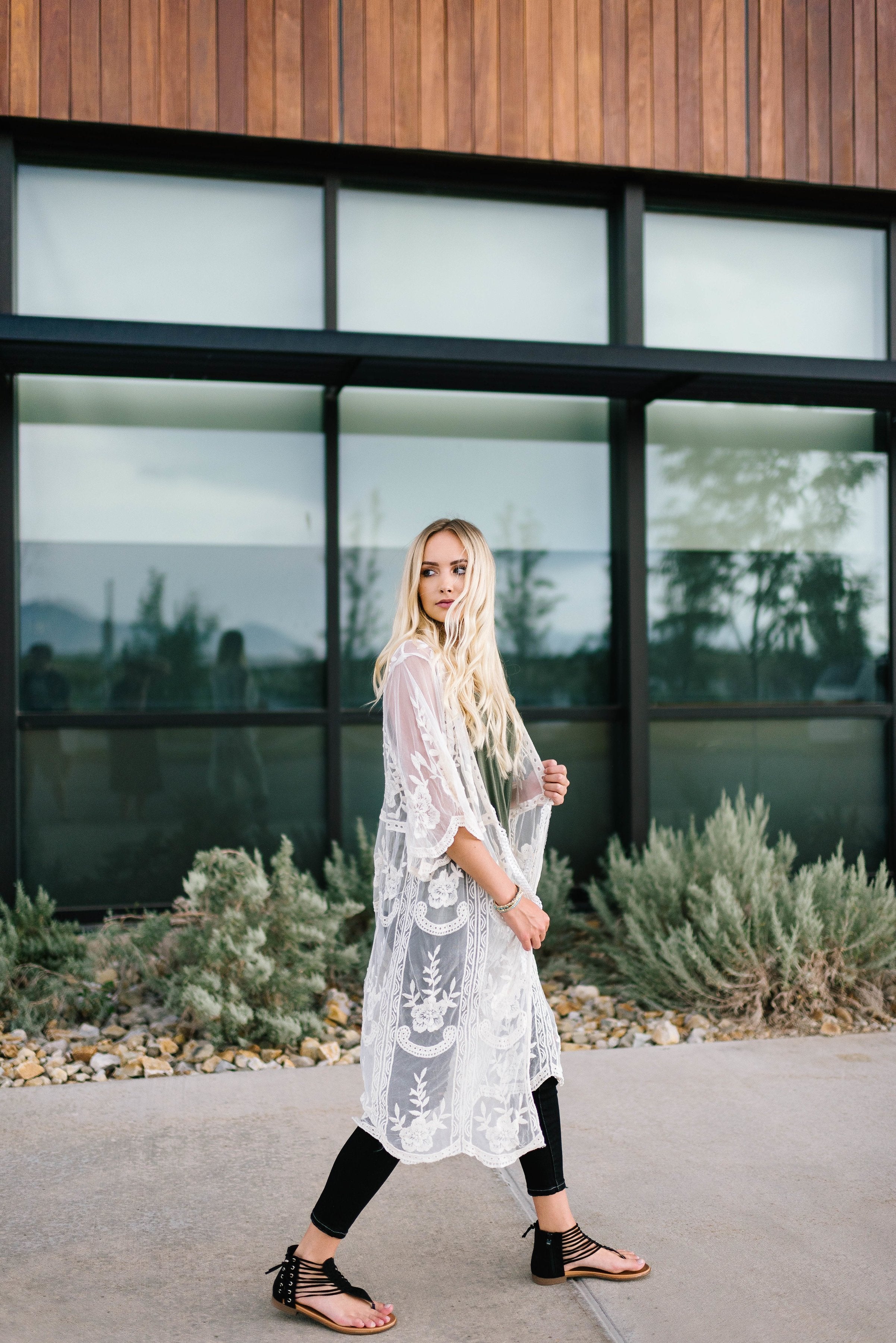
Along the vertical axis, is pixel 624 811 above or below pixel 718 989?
above

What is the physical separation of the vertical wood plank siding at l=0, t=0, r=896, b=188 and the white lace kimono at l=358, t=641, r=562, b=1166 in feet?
13.5

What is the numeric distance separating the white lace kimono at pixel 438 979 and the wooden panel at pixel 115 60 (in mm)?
4140

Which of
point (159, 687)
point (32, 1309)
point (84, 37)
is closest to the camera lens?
point (32, 1309)

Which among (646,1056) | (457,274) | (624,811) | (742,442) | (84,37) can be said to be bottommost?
(646,1056)

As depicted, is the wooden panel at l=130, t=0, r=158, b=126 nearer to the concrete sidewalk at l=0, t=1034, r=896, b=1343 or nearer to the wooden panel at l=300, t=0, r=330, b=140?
the wooden panel at l=300, t=0, r=330, b=140

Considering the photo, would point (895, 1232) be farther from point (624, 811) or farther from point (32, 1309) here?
point (624, 811)

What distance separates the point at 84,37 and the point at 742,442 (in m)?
3.95

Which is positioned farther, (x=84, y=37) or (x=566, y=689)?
(x=566, y=689)

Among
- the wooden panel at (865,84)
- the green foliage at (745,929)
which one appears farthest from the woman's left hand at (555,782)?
the wooden panel at (865,84)

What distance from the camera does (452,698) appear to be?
7.65 feet

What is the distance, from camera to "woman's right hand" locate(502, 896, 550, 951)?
2275 millimetres

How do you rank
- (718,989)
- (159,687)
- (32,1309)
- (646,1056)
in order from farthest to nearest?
(159,687) < (718,989) < (646,1056) < (32,1309)

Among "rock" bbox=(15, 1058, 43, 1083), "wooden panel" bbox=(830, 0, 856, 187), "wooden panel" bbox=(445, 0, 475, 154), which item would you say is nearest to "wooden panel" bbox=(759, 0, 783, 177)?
"wooden panel" bbox=(830, 0, 856, 187)

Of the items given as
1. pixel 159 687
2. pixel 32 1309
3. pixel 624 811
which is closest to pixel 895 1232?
pixel 32 1309
